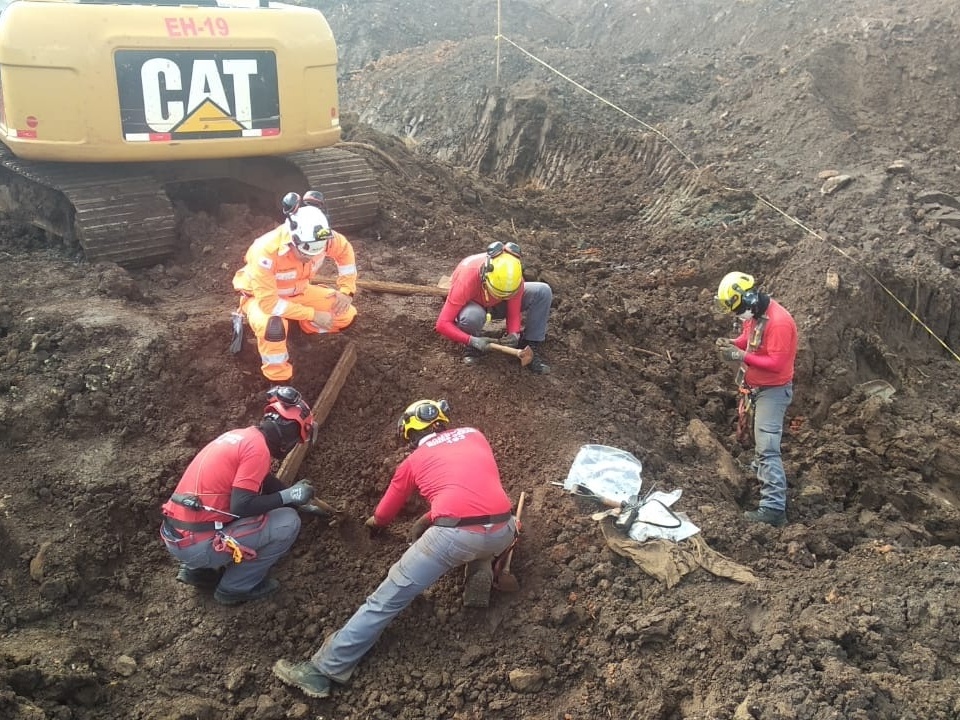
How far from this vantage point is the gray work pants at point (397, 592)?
13.8 ft

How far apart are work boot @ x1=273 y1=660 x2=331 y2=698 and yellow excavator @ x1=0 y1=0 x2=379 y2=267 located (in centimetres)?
436

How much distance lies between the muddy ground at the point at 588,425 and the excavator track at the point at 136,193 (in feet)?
0.86

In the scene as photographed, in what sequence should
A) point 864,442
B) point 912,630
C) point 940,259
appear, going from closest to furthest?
point 912,630 < point 864,442 < point 940,259

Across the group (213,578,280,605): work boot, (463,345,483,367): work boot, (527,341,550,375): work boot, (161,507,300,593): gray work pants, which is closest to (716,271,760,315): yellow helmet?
(527,341,550,375): work boot

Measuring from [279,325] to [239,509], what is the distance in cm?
171

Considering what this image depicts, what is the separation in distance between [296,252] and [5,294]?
2.74 meters

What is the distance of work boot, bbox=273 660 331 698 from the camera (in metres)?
4.16

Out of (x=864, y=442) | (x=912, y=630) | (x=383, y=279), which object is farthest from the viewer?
(x=383, y=279)

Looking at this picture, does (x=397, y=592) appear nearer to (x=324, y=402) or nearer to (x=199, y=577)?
(x=199, y=577)

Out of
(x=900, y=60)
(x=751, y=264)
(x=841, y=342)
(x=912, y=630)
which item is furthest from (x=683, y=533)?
(x=900, y=60)

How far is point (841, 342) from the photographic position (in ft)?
25.5

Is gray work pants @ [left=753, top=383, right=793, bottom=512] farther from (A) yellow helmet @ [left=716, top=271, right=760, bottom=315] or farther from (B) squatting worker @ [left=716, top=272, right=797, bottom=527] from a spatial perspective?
(A) yellow helmet @ [left=716, top=271, right=760, bottom=315]

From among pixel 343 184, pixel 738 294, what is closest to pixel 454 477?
pixel 738 294

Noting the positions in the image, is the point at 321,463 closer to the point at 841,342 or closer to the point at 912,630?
the point at 912,630
